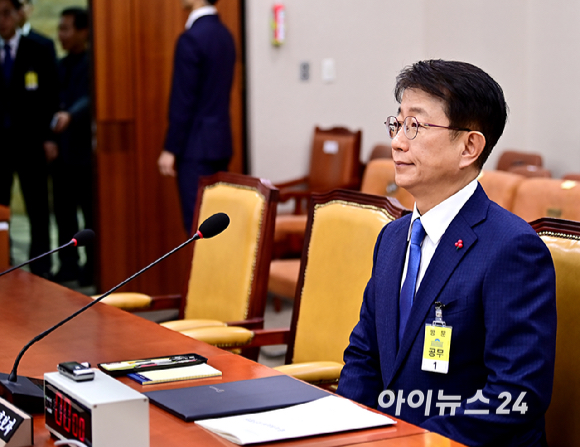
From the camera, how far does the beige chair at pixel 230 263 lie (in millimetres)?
2576

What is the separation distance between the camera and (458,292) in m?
1.57

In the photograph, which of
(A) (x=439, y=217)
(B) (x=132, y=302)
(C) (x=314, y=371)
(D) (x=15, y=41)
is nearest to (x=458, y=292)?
(A) (x=439, y=217)

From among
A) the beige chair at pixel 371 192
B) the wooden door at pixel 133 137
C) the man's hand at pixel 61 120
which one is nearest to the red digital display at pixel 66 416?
the beige chair at pixel 371 192

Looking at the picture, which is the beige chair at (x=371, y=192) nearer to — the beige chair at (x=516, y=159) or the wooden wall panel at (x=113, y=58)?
the beige chair at (x=516, y=159)

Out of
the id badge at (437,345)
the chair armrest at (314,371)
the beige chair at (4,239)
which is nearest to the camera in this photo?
the id badge at (437,345)

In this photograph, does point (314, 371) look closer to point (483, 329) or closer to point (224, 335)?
point (224, 335)

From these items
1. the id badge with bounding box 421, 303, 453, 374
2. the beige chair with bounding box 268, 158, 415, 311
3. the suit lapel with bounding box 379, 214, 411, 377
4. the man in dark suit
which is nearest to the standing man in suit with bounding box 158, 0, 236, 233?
the beige chair with bounding box 268, 158, 415, 311

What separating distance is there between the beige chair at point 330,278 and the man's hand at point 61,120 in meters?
3.00

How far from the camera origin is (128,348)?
185 cm

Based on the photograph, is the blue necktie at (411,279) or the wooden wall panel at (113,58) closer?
the blue necktie at (411,279)

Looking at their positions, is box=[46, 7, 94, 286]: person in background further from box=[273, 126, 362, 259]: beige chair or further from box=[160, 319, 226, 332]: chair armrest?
box=[160, 319, 226, 332]: chair armrest

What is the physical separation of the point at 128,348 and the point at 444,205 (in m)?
0.78

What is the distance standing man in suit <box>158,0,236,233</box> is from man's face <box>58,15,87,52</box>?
86 centimetres

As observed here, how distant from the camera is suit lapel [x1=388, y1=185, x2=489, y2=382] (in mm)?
1588
